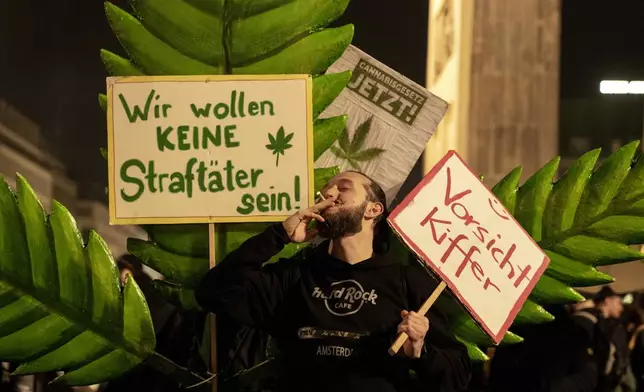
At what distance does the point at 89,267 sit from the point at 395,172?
73 centimetres

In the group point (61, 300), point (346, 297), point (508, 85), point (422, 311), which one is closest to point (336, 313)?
point (346, 297)

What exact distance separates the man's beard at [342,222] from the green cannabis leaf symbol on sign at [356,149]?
0.23 meters

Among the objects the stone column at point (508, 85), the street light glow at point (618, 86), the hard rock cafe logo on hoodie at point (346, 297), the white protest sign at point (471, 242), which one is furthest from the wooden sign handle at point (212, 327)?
the street light glow at point (618, 86)

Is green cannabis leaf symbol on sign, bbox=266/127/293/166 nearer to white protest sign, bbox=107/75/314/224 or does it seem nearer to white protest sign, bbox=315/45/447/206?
white protest sign, bbox=107/75/314/224

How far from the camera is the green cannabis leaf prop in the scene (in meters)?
1.64

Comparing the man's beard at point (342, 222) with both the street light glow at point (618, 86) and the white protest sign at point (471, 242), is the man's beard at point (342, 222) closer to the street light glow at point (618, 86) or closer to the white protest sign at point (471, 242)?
the white protest sign at point (471, 242)

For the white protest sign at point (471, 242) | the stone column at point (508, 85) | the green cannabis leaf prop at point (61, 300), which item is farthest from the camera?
the stone column at point (508, 85)

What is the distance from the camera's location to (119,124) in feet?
5.42

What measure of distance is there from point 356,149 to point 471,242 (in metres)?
0.38

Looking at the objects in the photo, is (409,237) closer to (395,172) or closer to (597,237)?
(395,172)

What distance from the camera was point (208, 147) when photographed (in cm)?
165

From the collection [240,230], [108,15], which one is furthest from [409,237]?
[108,15]

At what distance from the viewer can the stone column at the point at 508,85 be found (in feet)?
11.6

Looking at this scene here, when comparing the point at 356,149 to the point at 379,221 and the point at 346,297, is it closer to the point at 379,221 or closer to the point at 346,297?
the point at 379,221
